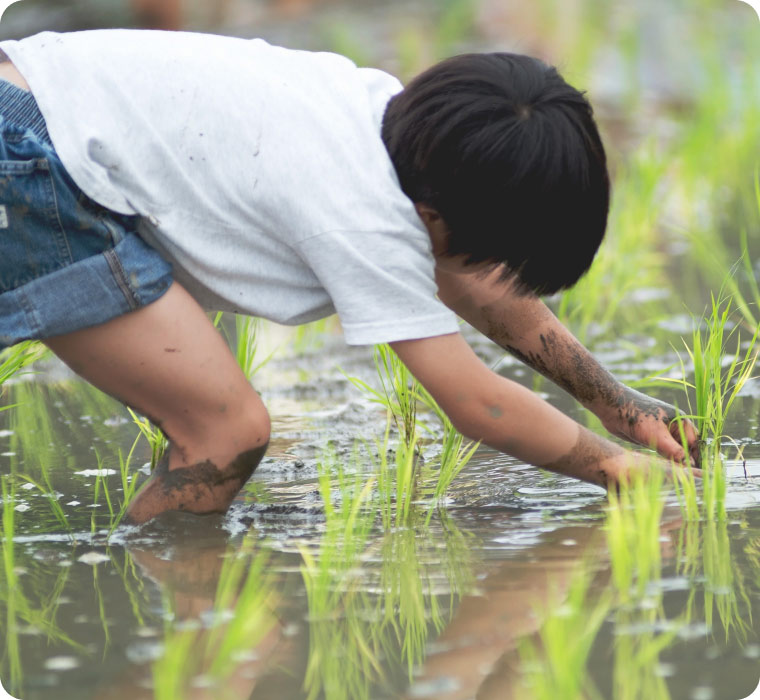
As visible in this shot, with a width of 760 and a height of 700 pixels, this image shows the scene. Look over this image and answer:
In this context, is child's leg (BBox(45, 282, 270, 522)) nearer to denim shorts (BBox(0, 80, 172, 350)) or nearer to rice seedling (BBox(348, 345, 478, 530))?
denim shorts (BBox(0, 80, 172, 350))

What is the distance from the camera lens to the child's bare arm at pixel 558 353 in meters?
2.33

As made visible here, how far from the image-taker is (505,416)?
1.98 m

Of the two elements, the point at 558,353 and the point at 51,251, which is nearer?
the point at 51,251

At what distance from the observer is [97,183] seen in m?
1.89

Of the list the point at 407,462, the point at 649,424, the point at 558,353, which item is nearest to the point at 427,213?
the point at 407,462

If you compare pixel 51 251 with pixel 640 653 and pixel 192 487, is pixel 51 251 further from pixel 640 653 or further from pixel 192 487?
pixel 640 653

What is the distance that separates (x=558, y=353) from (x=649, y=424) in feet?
0.74

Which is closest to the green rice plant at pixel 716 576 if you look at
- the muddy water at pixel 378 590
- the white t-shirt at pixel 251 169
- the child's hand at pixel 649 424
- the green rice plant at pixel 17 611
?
the muddy water at pixel 378 590

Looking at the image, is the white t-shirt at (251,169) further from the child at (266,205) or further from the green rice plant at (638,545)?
the green rice plant at (638,545)

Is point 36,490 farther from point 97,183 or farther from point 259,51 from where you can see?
point 259,51

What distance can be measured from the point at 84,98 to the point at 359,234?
1.69ft

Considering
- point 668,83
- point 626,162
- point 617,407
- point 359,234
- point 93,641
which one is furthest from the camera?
point 668,83

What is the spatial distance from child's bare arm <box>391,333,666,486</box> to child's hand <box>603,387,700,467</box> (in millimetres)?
224

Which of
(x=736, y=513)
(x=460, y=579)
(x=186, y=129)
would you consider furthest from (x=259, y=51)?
(x=736, y=513)
